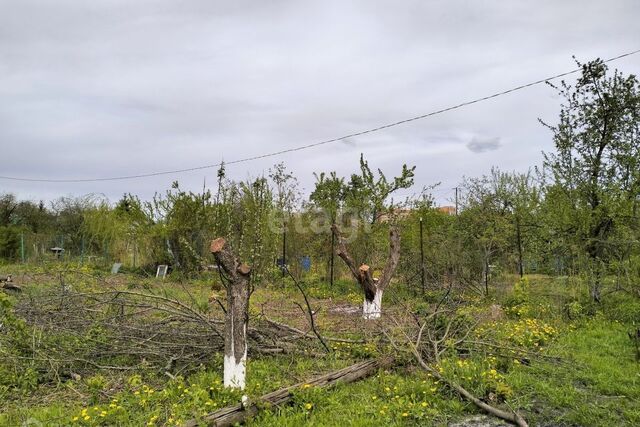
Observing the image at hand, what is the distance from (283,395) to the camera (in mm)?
4168

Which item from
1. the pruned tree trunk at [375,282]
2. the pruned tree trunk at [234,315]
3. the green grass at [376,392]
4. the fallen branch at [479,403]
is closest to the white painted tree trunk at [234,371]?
the pruned tree trunk at [234,315]

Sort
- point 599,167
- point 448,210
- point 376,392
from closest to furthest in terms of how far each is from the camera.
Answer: point 376,392
point 599,167
point 448,210

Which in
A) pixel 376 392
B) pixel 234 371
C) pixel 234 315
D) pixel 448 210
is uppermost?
pixel 448 210

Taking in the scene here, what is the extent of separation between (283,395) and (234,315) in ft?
2.81

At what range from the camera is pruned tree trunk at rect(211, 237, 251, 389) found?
4.36m

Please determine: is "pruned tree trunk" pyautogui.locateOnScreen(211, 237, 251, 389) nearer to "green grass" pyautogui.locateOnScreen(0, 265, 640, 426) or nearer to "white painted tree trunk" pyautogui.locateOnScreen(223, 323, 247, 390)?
"white painted tree trunk" pyautogui.locateOnScreen(223, 323, 247, 390)

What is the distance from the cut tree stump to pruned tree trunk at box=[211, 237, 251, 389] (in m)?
0.41

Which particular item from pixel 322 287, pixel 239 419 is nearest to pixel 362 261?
pixel 322 287

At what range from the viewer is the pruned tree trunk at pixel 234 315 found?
4359 mm

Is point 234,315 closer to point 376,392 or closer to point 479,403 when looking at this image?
point 376,392

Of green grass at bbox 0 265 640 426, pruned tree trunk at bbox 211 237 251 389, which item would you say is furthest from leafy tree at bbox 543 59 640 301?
pruned tree trunk at bbox 211 237 251 389

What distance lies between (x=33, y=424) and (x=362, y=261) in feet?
32.1

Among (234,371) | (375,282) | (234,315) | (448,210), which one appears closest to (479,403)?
(234,371)

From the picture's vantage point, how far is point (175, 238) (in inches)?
648
